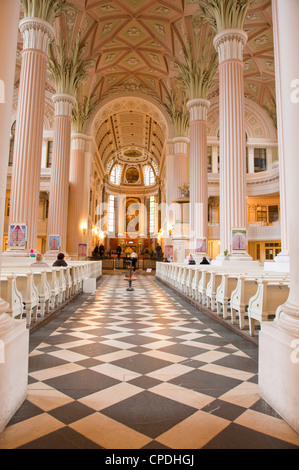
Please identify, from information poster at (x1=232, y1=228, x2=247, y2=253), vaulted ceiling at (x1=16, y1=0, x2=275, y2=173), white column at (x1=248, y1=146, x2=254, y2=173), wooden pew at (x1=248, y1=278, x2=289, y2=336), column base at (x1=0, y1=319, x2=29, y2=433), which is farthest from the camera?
white column at (x1=248, y1=146, x2=254, y2=173)

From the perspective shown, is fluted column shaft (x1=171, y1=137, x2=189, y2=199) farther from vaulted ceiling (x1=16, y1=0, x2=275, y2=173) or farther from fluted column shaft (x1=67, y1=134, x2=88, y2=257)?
fluted column shaft (x1=67, y1=134, x2=88, y2=257)

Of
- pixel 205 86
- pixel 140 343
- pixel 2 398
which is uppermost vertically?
pixel 205 86

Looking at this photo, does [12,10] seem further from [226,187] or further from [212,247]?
[212,247]

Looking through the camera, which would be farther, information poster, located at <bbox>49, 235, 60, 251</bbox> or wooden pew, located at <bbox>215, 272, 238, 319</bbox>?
information poster, located at <bbox>49, 235, 60, 251</bbox>

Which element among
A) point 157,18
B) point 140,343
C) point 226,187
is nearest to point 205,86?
point 157,18

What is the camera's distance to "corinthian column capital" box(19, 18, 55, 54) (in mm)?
11195

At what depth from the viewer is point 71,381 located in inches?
108

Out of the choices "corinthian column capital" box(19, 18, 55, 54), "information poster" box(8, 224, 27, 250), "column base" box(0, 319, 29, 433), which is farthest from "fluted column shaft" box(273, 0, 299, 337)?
"corinthian column capital" box(19, 18, 55, 54)

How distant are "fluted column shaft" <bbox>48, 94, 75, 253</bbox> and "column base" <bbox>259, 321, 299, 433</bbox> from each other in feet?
44.5

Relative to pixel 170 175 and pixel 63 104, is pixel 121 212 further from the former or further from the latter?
pixel 63 104

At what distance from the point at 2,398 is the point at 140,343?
7.76 ft

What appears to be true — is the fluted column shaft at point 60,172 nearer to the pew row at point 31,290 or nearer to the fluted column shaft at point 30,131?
the fluted column shaft at point 30,131

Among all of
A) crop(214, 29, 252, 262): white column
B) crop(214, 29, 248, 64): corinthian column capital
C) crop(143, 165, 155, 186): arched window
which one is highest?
crop(143, 165, 155, 186): arched window

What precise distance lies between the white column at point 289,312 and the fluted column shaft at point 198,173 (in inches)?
513
